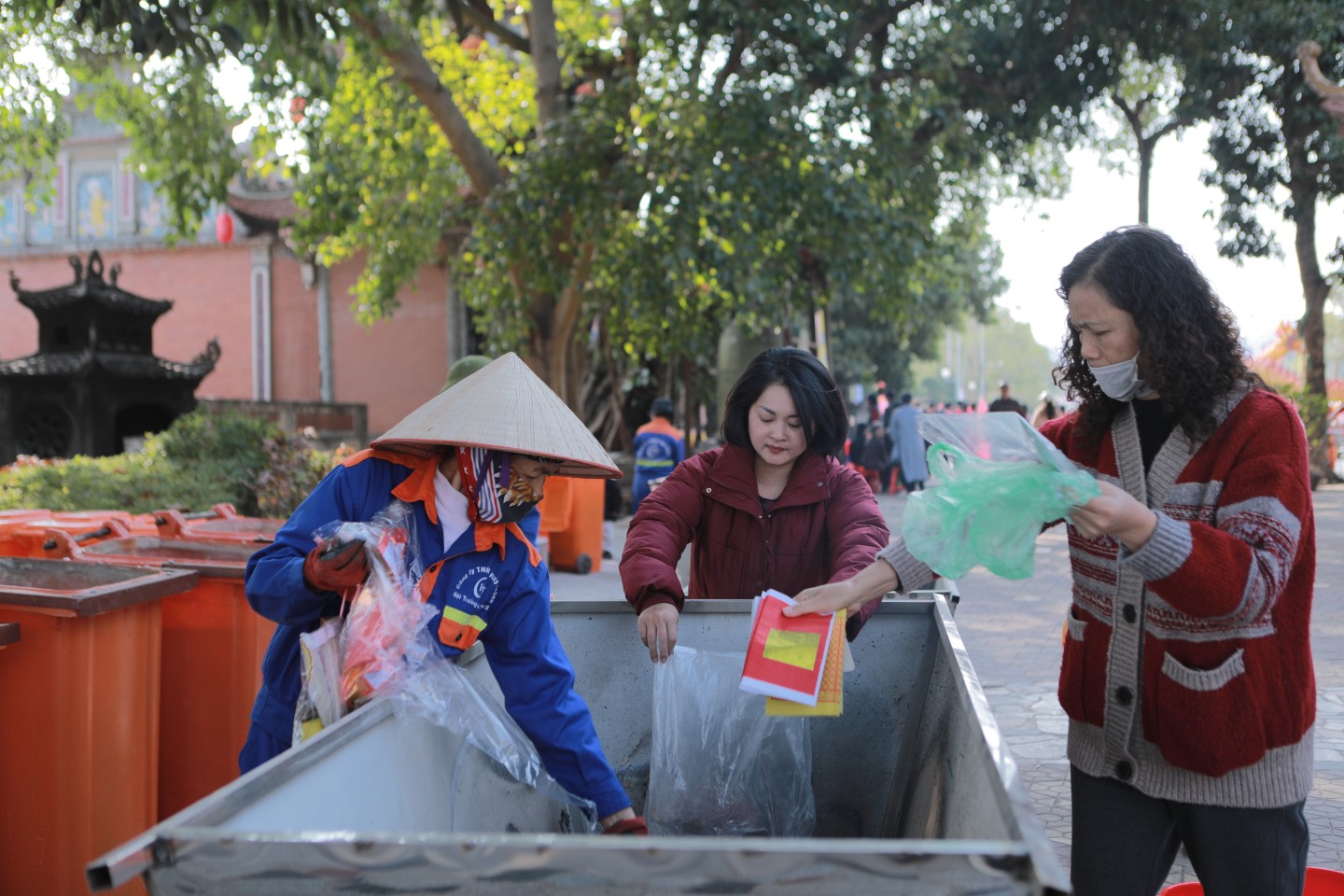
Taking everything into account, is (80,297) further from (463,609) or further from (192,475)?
(463,609)

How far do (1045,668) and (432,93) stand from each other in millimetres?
8217

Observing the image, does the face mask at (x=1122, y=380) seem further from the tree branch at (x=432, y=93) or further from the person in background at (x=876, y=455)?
the person in background at (x=876, y=455)

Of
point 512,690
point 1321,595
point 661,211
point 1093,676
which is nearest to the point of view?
point 1093,676

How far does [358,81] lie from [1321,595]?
36.7 feet

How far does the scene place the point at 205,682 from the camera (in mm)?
3553

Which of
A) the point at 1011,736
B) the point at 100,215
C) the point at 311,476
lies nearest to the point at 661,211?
the point at 311,476

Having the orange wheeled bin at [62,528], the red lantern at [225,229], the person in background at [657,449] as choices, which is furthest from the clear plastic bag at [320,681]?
the red lantern at [225,229]

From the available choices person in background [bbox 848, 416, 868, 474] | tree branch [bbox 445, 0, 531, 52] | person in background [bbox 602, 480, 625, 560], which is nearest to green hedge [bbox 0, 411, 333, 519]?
person in background [bbox 602, 480, 625, 560]

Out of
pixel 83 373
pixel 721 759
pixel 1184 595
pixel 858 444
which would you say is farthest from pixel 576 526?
pixel 858 444

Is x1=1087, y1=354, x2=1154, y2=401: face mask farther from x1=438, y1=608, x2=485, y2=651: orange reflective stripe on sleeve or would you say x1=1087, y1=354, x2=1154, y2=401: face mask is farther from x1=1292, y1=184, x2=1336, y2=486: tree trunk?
x1=1292, y1=184, x2=1336, y2=486: tree trunk

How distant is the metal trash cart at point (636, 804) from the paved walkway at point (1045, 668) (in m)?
0.34

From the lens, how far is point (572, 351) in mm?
13609

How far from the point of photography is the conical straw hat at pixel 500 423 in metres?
2.31

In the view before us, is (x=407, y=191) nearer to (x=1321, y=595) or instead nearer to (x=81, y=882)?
(x=1321, y=595)
